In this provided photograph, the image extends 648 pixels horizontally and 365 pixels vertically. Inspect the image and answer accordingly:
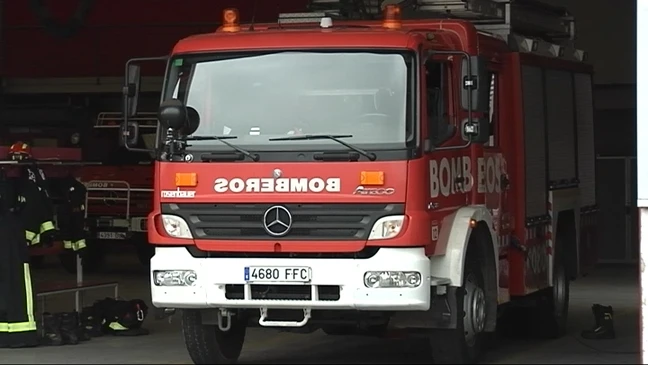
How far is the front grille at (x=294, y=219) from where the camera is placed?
9.67 metres

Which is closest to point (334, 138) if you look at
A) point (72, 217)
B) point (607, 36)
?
point (72, 217)

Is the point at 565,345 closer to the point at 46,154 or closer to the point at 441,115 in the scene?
the point at 441,115

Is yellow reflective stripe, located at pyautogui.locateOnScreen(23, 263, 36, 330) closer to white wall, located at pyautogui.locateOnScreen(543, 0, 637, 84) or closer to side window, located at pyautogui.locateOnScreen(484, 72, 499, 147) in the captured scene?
side window, located at pyautogui.locateOnScreen(484, 72, 499, 147)

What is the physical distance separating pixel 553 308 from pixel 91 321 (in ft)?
14.4

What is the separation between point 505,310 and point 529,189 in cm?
178

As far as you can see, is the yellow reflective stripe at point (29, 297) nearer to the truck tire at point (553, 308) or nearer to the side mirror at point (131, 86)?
the side mirror at point (131, 86)

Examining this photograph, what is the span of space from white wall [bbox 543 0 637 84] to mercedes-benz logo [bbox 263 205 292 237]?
44.9 ft

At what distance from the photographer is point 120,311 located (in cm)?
1334

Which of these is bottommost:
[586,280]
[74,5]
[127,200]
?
[586,280]

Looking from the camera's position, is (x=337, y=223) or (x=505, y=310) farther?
(x=505, y=310)

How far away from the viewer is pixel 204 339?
10.6 m

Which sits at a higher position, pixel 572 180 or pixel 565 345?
pixel 572 180

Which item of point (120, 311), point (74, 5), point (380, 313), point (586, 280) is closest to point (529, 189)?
point (380, 313)

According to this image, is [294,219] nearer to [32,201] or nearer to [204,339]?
[204,339]
